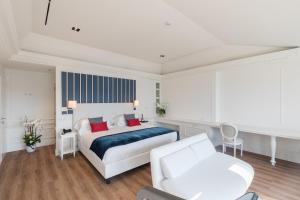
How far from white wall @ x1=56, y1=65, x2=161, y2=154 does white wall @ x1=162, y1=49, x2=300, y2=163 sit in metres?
1.49

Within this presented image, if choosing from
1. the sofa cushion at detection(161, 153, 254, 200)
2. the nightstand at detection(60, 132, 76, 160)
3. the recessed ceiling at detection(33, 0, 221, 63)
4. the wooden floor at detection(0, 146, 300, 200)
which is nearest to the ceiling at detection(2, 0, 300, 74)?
the recessed ceiling at detection(33, 0, 221, 63)

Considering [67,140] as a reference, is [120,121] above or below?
above

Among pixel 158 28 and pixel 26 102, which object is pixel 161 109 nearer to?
pixel 158 28

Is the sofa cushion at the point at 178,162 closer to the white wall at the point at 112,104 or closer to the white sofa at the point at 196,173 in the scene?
the white sofa at the point at 196,173

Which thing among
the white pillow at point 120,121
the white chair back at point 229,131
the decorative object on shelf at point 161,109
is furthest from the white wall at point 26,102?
the white chair back at point 229,131

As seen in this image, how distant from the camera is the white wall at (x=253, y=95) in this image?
361 cm

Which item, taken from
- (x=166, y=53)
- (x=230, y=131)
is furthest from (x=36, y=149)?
(x=230, y=131)

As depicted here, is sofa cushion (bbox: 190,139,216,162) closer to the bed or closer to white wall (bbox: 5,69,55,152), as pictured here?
the bed

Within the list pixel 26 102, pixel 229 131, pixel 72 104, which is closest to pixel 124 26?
pixel 72 104

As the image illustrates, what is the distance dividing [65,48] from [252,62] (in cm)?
530

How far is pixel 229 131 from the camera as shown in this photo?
13.0 feet

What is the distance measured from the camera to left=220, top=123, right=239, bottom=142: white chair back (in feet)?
12.6

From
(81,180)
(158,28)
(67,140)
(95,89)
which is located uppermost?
(158,28)

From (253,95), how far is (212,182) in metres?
3.20
